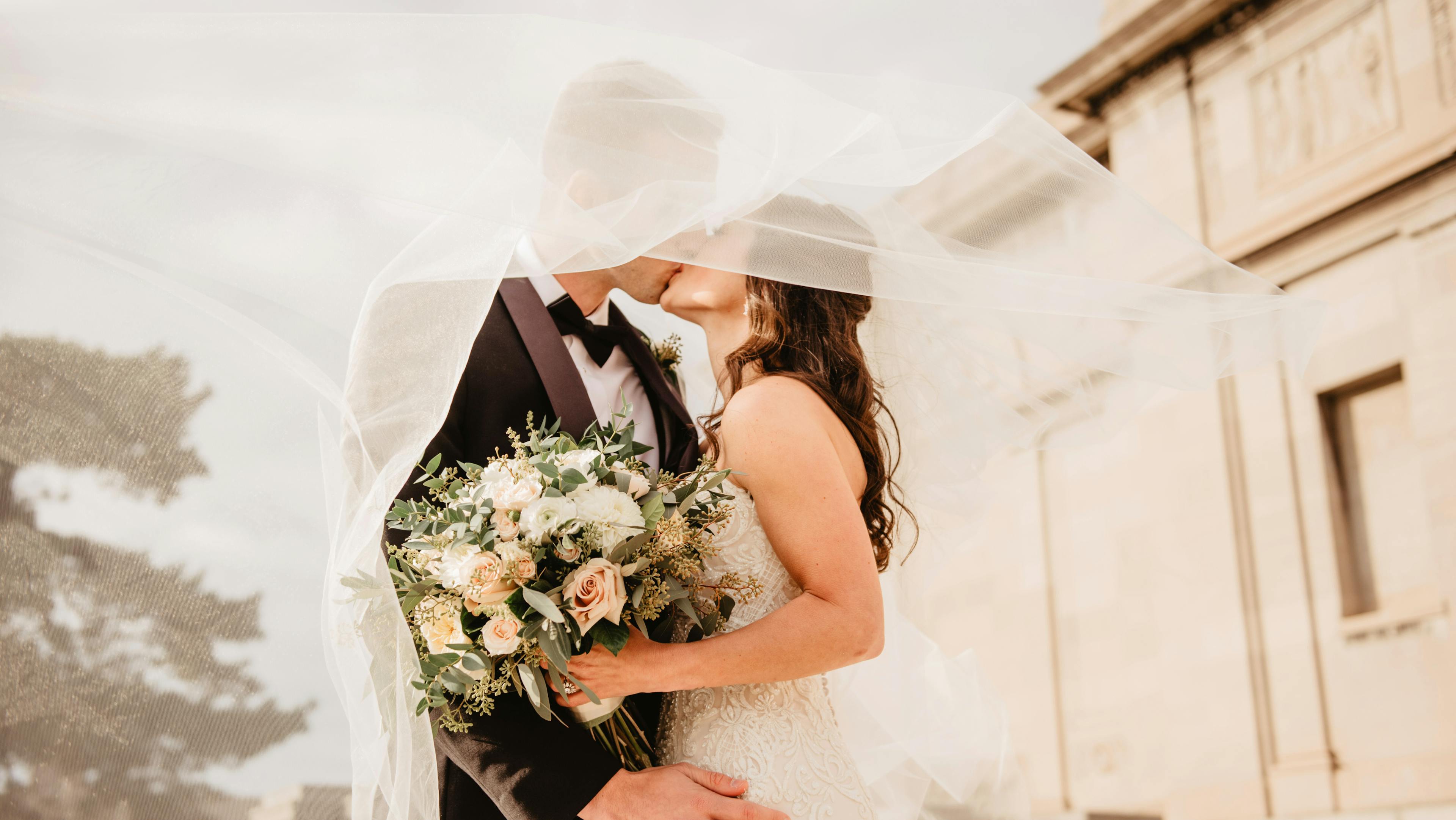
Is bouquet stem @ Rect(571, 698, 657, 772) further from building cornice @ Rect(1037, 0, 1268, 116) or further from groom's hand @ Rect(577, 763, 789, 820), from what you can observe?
building cornice @ Rect(1037, 0, 1268, 116)

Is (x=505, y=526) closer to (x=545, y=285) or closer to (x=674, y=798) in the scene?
(x=674, y=798)

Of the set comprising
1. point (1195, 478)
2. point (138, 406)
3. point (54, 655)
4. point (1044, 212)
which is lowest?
point (54, 655)

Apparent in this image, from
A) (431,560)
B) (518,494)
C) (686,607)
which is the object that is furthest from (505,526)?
(686,607)

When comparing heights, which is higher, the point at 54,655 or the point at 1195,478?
the point at 1195,478

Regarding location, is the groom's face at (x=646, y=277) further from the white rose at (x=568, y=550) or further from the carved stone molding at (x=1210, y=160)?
the carved stone molding at (x=1210, y=160)

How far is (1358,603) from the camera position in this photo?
31.3ft

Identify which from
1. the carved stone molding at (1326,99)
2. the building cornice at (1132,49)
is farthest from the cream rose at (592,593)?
the building cornice at (1132,49)

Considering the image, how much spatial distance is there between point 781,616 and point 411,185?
1209 mm

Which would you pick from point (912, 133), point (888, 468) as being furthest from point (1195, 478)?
point (912, 133)

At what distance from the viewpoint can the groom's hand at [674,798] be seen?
7.09 feet

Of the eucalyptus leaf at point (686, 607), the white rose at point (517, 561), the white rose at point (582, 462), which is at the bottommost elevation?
the eucalyptus leaf at point (686, 607)

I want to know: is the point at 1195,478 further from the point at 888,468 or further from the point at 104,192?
the point at 104,192

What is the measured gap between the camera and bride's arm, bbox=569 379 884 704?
2.29 meters

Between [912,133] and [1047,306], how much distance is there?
0.60 meters
